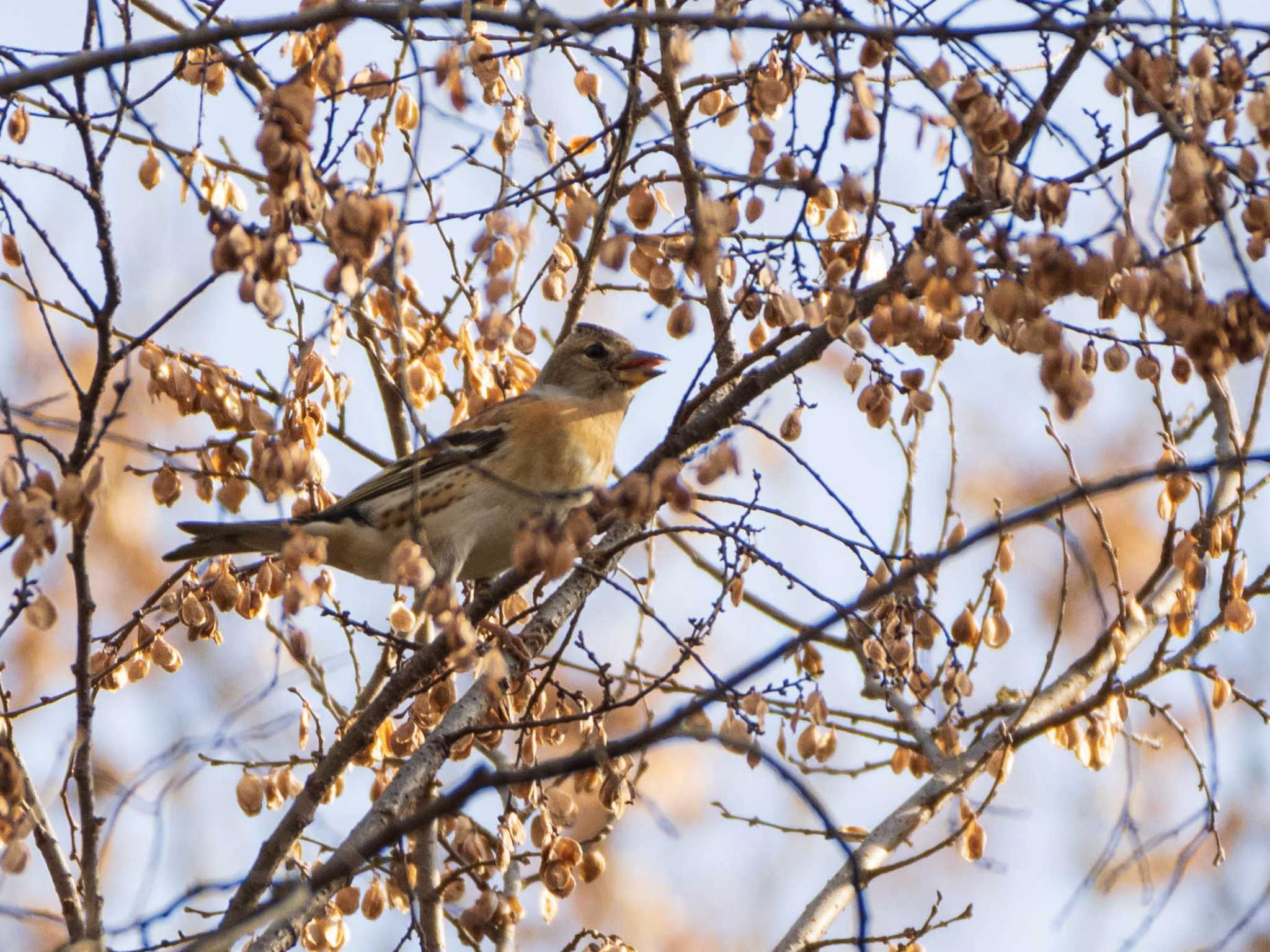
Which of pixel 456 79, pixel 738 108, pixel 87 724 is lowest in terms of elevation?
pixel 87 724

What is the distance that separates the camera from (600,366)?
715 cm

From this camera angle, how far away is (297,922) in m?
4.24

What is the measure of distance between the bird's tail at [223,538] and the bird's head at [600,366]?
201 centimetres

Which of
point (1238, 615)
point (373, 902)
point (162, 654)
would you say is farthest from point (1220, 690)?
point (162, 654)

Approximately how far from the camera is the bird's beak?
23.2 feet

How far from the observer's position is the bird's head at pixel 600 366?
23.2 ft

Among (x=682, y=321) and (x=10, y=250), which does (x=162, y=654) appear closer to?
(x=10, y=250)

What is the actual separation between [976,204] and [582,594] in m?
2.15

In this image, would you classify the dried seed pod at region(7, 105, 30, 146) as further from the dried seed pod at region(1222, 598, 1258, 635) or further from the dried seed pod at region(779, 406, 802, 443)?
the dried seed pod at region(1222, 598, 1258, 635)

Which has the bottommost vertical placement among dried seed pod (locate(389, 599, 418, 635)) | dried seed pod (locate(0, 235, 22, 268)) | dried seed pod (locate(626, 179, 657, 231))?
dried seed pod (locate(389, 599, 418, 635))

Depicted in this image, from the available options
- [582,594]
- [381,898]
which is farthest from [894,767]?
[381,898]

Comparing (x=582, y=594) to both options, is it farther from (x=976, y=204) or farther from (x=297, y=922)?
(x=976, y=204)

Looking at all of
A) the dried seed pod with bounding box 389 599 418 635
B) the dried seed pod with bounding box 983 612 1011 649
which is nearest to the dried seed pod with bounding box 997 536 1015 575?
the dried seed pod with bounding box 983 612 1011 649

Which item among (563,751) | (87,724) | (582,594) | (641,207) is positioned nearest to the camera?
(87,724)
